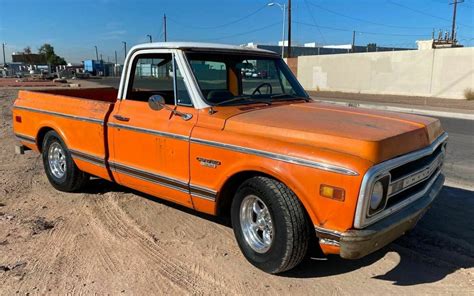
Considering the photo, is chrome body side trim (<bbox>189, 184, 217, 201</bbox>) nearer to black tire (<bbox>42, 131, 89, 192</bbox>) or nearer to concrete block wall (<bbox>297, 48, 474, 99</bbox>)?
black tire (<bbox>42, 131, 89, 192</bbox>)

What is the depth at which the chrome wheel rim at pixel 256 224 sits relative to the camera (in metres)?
3.57

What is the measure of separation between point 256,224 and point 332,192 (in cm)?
90

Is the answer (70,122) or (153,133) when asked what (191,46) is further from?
(70,122)

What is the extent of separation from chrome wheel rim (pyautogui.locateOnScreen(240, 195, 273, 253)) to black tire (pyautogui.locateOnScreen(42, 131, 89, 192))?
274cm

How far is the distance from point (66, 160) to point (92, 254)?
200 cm

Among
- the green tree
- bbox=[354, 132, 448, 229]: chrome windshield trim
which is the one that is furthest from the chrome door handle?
the green tree

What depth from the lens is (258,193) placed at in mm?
3445

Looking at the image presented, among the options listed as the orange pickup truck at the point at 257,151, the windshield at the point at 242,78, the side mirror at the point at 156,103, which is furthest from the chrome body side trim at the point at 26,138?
the windshield at the point at 242,78

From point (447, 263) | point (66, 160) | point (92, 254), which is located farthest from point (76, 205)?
point (447, 263)

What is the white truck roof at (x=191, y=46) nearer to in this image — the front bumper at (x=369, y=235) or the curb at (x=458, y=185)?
the front bumper at (x=369, y=235)

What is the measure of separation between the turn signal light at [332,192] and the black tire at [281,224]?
28cm

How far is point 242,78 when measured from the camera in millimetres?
4812

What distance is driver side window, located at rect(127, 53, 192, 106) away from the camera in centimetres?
426

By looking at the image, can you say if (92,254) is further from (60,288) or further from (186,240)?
(186,240)
